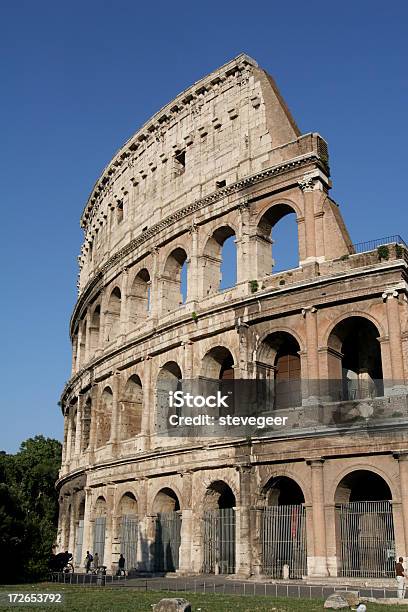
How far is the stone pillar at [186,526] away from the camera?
19.4m

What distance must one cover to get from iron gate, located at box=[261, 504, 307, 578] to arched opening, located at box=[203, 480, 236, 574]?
1.18 meters

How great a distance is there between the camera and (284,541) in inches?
695

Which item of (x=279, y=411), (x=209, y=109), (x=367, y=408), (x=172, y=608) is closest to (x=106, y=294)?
(x=209, y=109)

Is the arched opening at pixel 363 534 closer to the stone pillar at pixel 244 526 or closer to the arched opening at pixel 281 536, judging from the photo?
the arched opening at pixel 281 536

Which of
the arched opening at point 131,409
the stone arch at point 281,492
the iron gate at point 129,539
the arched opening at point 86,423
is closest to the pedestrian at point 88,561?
the iron gate at point 129,539

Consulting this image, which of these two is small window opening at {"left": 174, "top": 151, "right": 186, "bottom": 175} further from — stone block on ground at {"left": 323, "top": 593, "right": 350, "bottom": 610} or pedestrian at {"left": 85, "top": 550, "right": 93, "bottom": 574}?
stone block on ground at {"left": 323, "top": 593, "right": 350, "bottom": 610}

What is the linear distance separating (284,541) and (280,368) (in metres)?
4.87

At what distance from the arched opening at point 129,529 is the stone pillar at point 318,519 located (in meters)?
6.89

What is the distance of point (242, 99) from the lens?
22781mm

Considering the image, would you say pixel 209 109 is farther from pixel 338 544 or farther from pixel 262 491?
pixel 338 544

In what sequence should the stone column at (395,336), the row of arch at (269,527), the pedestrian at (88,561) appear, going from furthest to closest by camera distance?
the pedestrian at (88,561) < the stone column at (395,336) < the row of arch at (269,527)

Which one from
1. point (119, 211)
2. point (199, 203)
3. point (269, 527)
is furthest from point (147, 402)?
point (119, 211)

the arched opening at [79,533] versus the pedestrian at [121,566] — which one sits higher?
the arched opening at [79,533]

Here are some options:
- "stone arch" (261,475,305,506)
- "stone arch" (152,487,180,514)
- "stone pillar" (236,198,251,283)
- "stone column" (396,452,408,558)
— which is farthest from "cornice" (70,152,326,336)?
"stone arch" (152,487,180,514)
